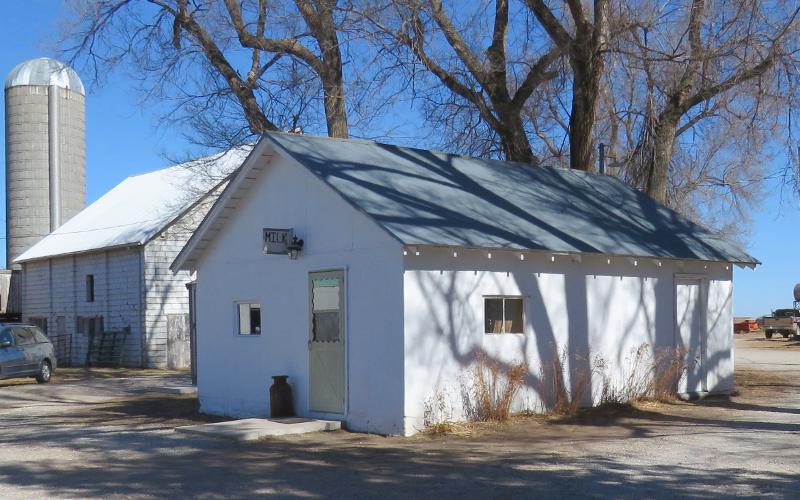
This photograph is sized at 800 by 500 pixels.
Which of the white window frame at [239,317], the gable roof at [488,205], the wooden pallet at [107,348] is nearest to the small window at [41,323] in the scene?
the wooden pallet at [107,348]

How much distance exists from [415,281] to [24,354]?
56.9 ft

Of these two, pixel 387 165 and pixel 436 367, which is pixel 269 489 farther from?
pixel 387 165

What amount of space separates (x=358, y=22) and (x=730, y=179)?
18497 mm

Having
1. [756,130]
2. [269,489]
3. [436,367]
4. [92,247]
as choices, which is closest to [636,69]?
[756,130]

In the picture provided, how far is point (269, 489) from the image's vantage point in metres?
10.2

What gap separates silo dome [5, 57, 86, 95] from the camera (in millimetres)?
45656

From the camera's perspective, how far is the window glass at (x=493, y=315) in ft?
49.8

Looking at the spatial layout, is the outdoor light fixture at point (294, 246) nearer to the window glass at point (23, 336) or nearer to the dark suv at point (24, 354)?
the dark suv at point (24, 354)

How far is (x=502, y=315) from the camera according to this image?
15.4 metres

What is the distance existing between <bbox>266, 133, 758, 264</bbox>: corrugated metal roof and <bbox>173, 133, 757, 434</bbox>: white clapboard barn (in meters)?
0.04

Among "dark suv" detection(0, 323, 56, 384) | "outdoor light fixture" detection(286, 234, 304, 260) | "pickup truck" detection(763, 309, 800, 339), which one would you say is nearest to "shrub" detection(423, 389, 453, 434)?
"outdoor light fixture" detection(286, 234, 304, 260)

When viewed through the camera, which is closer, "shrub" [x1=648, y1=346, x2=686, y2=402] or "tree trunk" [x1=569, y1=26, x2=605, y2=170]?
"shrub" [x1=648, y1=346, x2=686, y2=402]

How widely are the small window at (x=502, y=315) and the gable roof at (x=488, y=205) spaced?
3.31ft

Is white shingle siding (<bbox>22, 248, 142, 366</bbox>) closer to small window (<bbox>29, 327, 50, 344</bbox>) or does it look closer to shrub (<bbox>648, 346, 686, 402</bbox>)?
small window (<bbox>29, 327, 50, 344</bbox>)
